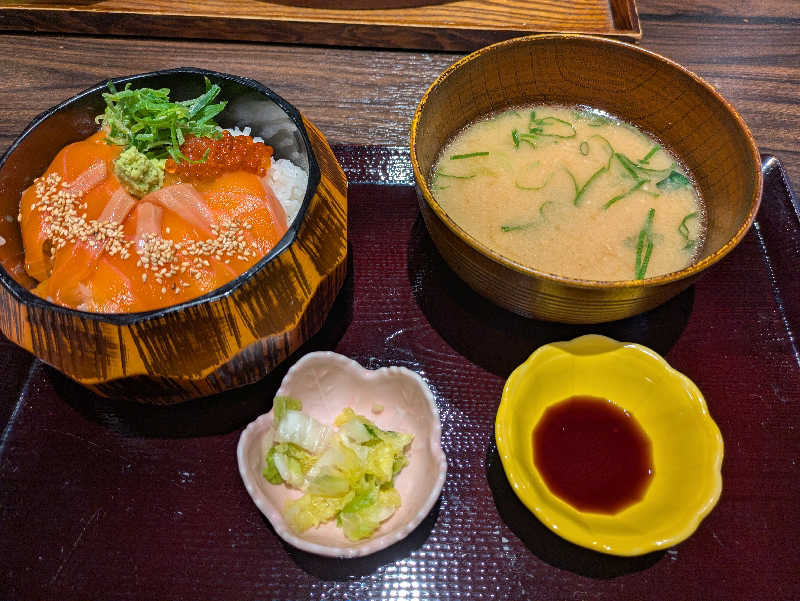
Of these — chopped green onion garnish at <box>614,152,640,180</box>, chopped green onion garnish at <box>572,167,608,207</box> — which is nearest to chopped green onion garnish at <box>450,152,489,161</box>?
chopped green onion garnish at <box>572,167,608,207</box>

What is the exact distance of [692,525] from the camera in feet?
4.05

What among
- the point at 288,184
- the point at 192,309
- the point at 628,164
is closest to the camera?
the point at 192,309

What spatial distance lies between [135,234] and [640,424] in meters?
1.39

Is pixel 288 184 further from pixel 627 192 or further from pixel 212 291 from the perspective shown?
pixel 627 192

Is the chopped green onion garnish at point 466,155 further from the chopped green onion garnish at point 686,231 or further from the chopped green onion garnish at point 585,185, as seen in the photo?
the chopped green onion garnish at point 686,231

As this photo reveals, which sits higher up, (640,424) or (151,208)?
(151,208)

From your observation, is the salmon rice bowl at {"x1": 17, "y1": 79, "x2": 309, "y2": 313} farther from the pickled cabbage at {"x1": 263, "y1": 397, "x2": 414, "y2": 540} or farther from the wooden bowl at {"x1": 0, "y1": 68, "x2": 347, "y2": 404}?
the pickled cabbage at {"x1": 263, "y1": 397, "x2": 414, "y2": 540}

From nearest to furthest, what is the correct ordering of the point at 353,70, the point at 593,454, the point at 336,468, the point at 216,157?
the point at 336,468 < the point at 593,454 < the point at 216,157 < the point at 353,70

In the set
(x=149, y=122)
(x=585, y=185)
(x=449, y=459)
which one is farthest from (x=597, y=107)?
(x=149, y=122)

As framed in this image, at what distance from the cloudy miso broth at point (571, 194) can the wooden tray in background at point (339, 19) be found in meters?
0.73

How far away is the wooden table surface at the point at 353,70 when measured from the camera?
2283 mm

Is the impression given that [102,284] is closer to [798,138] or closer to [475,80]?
[475,80]

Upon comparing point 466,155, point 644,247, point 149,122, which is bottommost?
point 644,247

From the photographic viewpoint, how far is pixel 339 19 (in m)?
2.50
